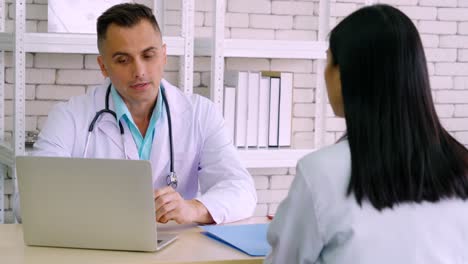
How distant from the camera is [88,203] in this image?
1.64 metres

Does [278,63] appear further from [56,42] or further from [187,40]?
[56,42]

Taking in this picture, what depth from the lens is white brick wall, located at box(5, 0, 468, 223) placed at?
320 cm

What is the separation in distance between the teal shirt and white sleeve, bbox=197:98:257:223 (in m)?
0.16

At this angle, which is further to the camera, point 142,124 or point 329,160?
point 142,124

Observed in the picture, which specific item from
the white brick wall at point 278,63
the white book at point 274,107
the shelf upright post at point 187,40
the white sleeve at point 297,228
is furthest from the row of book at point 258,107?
the white sleeve at point 297,228

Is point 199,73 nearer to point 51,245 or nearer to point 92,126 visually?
point 92,126

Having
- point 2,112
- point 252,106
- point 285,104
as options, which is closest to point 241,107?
point 252,106

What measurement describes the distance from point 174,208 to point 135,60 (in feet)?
1.85

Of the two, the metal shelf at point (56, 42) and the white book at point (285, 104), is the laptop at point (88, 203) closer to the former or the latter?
the metal shelf at point (56, 42)

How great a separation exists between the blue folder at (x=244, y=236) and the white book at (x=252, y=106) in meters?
1.23

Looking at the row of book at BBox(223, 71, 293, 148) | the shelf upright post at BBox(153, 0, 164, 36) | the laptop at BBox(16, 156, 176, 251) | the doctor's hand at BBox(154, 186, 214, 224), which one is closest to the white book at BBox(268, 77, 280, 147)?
the row of book at BBox(223, 71, 293, 148)

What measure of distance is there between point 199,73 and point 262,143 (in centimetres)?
49

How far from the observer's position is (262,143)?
125 inches

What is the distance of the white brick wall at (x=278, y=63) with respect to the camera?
3.20 m
